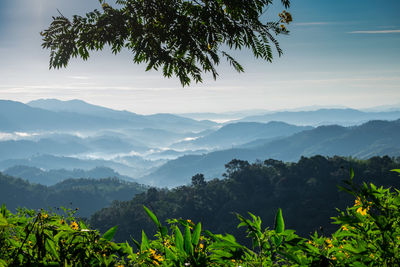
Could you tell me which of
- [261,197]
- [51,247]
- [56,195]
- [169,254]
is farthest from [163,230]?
[56,195]

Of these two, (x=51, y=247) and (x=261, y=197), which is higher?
(x=51, y=247)

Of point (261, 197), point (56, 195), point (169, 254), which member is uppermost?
point (169, 254)

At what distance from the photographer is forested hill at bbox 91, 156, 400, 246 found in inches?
2253

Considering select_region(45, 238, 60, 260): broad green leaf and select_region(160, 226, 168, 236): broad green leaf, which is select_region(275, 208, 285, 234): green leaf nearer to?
select_region(160, 226, 168, 236): broad green leaf

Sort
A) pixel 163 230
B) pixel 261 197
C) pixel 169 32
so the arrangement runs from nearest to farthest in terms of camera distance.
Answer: pixel 163 230, pixel 169 32, pixel 261 197

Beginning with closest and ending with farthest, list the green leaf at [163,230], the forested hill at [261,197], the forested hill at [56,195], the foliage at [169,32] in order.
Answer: the green leaf at [163,230] → the foliage at [169,32] → the forested hill at [261,197] → the forested hill at [56,195]

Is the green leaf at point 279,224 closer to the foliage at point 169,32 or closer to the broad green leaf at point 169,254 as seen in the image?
the broad green leaf at point 169,254

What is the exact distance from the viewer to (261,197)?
64812 mm

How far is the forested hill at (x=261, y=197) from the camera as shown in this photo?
57.2 m

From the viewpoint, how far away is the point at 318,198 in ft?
195

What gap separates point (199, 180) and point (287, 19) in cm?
6737

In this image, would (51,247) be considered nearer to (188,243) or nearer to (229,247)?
(188,243)

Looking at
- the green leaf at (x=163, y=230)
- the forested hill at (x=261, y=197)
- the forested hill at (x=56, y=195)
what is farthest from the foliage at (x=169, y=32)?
the forested hill at (x=56, y=195)

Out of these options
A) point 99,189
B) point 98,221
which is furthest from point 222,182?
point 99,189
